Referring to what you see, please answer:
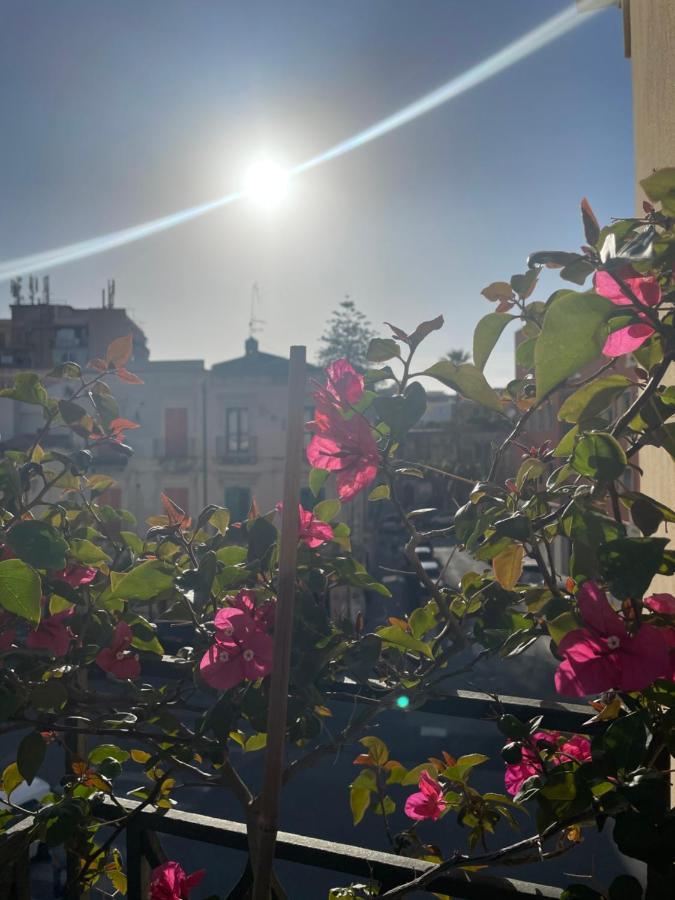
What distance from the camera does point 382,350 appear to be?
0.86 m

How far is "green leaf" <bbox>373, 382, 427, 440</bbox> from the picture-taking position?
0.80m

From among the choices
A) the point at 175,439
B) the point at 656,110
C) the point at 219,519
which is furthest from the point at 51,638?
the point at 175,439

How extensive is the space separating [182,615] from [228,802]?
303 inches

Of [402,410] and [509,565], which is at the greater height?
[402,410]

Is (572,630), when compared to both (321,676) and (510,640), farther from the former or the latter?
(321,676)

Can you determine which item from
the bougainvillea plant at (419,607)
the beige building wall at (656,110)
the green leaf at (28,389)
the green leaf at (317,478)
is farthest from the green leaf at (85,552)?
the beige building wall at (656,110)

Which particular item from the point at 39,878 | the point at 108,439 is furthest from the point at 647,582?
the point at 39,878

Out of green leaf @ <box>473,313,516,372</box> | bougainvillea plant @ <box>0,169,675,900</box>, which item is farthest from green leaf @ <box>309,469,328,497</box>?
green leaf @ <box>473,313,516,372</box>

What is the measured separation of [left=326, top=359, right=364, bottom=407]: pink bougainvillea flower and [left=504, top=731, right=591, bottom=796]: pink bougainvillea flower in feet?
1.46

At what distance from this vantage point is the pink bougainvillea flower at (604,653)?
0.59 meters

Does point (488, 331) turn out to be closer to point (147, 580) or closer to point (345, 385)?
point (345, 385)

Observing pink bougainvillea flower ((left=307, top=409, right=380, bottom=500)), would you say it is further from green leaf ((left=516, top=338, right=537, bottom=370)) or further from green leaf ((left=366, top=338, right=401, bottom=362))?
green leaf ((left=516, top=338, right=537, bottom=370))

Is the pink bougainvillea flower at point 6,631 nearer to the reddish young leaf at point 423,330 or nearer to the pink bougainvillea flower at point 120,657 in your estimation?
the pink bougainvillea flower at point 120,657

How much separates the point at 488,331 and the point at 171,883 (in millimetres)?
803
